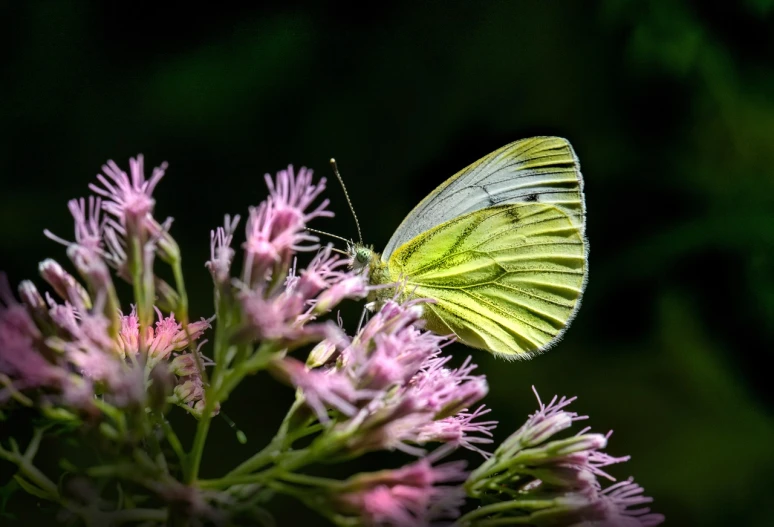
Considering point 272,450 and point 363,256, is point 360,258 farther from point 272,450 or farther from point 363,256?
point 272,450

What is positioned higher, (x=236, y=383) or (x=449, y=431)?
(x=236, y=383)

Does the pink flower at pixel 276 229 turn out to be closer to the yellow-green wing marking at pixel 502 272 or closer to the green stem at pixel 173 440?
the green stem at pixel 173 440

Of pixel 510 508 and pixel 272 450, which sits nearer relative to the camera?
pixel 272 450

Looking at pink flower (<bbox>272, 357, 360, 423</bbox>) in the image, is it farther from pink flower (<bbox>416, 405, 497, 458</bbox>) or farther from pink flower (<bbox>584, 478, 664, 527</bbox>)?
pink flower (<bbox>584, 478, 664, 527</bbox>)

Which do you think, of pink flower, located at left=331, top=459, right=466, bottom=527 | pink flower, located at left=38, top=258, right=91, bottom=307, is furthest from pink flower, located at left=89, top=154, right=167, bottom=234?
pink flower, located at left=331, top=459, right=466, bottom=527

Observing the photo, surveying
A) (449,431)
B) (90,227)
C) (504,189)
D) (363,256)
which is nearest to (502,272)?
(504,189)

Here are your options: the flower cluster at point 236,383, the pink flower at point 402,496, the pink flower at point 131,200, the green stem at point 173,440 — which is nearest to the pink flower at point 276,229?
the flower cluster at point 236,383
